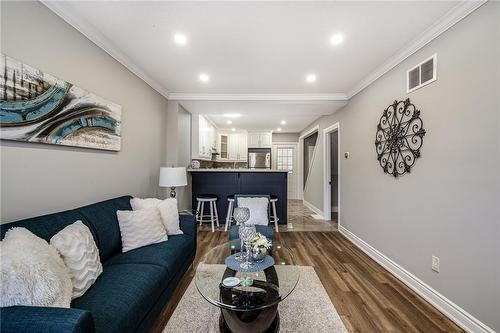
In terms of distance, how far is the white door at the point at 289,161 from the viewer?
8.07 metres

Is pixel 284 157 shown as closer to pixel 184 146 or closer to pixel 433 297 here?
pixel 184 146

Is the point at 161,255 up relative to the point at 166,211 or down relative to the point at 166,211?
down

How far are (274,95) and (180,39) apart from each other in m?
2.11

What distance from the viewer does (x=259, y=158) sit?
751 cm

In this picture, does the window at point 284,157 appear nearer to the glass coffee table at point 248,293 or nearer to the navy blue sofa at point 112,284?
the navy blue sofa at point 112,284

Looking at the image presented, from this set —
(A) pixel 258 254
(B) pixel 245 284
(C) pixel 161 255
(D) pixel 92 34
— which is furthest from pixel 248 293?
(D) pixel 92 34

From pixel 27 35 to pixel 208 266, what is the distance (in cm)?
224

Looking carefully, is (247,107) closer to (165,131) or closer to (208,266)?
(165,131)

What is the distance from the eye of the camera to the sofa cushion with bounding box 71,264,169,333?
3.89 feet

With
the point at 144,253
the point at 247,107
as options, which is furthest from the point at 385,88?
the point at 144,253

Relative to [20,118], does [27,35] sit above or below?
above

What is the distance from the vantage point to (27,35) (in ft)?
5.33

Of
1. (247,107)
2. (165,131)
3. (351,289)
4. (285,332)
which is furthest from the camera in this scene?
(247,107)

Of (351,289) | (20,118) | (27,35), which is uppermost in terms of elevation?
(27,35)
